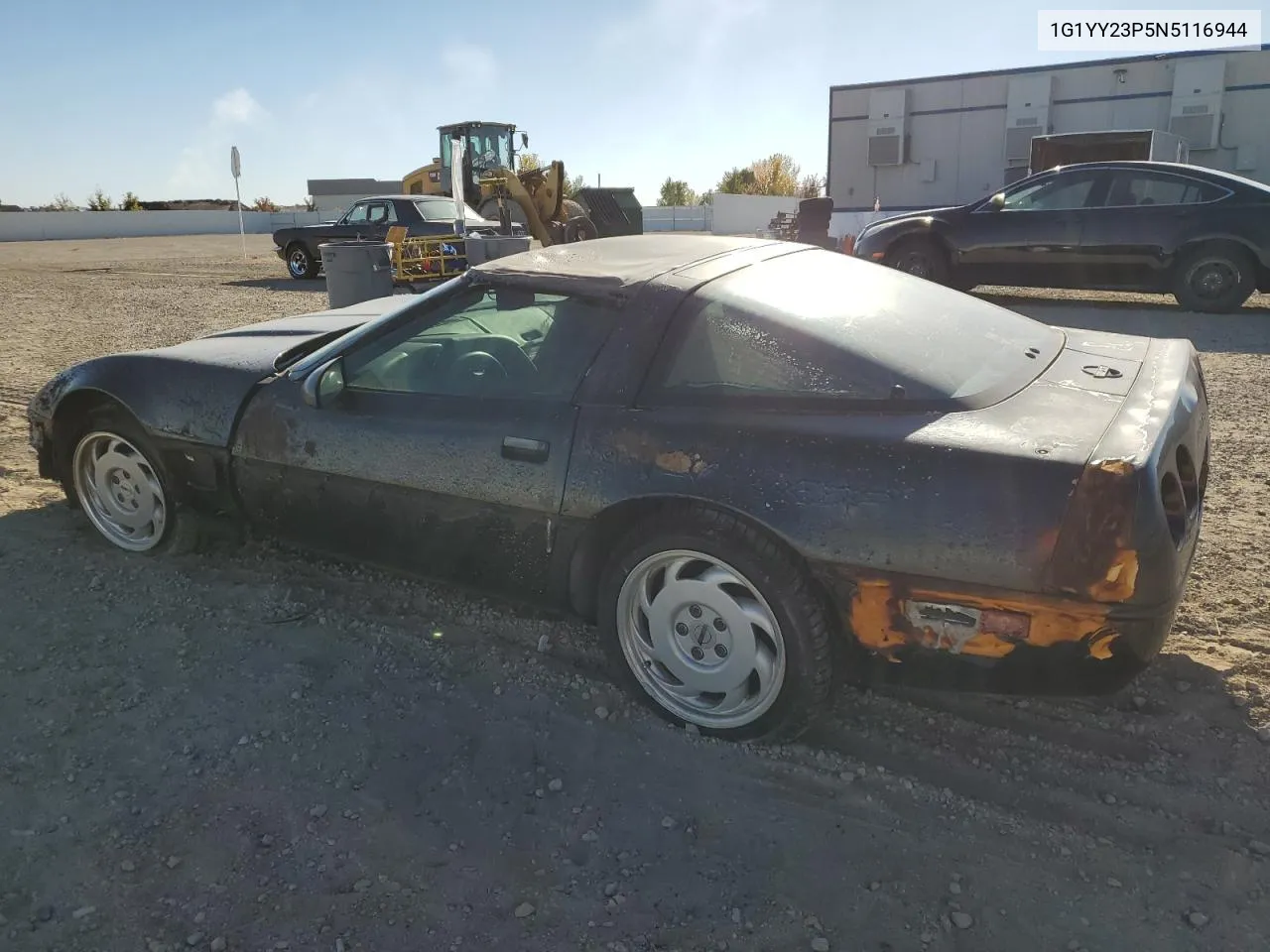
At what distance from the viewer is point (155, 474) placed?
3523mm

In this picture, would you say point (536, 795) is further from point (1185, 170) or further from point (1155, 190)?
point (1185, 170)

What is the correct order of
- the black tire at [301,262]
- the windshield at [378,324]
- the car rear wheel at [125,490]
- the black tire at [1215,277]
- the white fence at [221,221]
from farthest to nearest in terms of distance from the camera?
1. the white fence at [221,221]
2. the black tire at [301,262]
3. the black tire at [1215,277]
4. the car rear wheel at [125,490]
5. the windshield at [378,324]

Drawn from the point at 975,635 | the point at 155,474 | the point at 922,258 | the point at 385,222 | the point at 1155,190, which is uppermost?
the point at 385,222

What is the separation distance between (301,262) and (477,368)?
15126mm

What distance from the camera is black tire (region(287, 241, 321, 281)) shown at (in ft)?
53.7

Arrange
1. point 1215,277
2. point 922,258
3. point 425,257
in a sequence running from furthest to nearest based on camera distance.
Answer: point 425,257 < point 922,258 < point 1215,277

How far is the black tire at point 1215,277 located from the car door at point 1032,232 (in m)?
1.00

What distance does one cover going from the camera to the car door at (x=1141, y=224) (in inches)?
355

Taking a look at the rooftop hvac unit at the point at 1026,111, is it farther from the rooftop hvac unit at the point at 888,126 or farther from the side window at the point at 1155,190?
the side window at the point at 1155,190

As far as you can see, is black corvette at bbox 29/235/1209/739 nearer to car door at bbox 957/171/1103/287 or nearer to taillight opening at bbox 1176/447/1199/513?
taillight opening at bbox 1176/447/1199/513

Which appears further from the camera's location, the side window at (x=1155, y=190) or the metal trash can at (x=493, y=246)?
the metal trash can at (x=493, y=246)

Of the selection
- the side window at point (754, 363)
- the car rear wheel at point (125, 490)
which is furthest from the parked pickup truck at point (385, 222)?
the side window at point (754, 363)

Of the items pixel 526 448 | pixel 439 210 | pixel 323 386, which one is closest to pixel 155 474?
pixel 323 386

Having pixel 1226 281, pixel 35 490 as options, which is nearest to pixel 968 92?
pixel 1226 281
